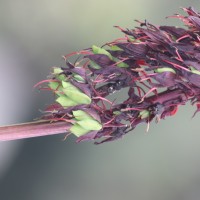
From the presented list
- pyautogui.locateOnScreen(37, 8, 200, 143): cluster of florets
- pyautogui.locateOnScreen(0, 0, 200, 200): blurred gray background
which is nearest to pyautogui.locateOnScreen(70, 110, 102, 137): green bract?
pyautogui.locateOnScreen(37, 8, 200, 143): cluster of florets

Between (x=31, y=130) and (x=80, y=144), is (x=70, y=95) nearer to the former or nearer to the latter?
(x=31, y=130)

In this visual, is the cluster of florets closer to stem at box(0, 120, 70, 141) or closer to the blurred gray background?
stem at box(0, 120, 70, 141)

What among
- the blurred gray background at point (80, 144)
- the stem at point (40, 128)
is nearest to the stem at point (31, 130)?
the stem at point (40, 128)

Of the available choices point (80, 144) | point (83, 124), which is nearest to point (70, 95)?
point (83, 124)

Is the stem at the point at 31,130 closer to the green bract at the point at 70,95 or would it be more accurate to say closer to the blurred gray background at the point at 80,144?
the green bract at the point at 70,95

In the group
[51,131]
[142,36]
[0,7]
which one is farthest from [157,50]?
[0,7]
